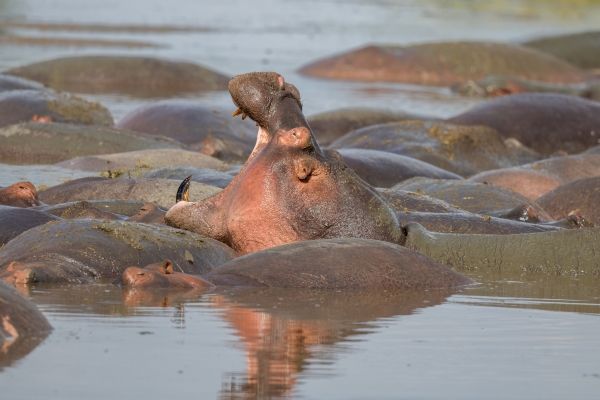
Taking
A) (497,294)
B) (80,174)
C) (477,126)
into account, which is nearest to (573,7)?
(477,126)

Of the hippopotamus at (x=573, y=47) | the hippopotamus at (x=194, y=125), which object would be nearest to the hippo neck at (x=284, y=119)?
the hippopotamus at (x=194, y=125)

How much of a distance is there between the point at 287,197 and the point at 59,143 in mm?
5441

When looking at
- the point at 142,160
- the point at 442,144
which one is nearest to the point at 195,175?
the point at 142,160

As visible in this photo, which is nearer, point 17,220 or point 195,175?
point 17,220

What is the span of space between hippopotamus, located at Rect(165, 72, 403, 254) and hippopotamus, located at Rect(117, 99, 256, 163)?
5.42m

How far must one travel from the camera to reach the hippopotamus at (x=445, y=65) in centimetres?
2355

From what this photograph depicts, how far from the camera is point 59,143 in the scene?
11453 millimetres

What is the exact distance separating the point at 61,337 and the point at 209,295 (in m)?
1.15

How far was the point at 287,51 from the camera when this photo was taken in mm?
27906

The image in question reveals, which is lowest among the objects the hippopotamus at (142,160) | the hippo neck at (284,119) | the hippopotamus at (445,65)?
the hippopotamus at (142,160)

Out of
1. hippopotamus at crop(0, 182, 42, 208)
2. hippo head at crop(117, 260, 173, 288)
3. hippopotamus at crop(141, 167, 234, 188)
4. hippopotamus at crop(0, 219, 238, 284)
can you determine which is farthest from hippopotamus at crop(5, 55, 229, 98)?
hippo head at crop(117, 260, 173, 288)

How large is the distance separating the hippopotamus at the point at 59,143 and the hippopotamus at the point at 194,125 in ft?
2.78

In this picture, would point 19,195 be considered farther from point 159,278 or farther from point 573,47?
point 573,47

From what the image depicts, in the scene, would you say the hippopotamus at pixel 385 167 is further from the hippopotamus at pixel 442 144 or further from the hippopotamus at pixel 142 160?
the hippopotamus at pixel 142 160
